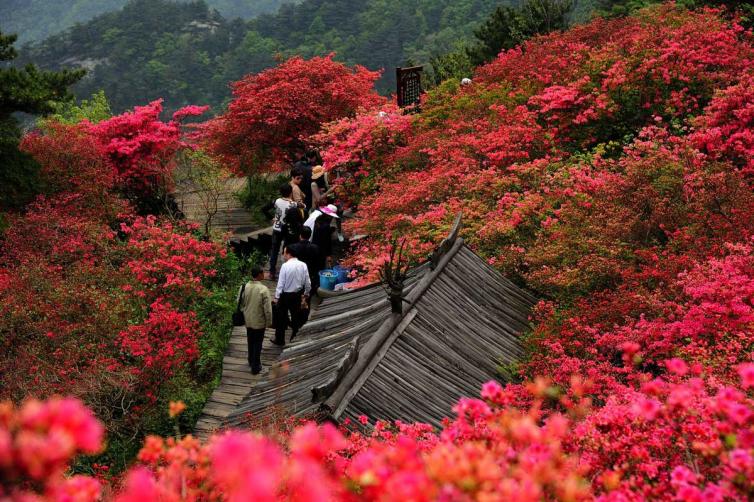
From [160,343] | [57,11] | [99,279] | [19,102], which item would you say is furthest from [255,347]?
[57,11]

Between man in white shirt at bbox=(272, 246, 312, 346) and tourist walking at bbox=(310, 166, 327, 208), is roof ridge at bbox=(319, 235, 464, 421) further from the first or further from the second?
tourist walking at bbox=(310, 166, 327, 208)

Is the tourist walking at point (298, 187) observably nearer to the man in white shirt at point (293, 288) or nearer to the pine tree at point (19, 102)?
the man in white shirt at point (293, 288)

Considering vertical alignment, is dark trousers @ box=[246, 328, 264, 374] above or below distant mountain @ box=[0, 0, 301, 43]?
above

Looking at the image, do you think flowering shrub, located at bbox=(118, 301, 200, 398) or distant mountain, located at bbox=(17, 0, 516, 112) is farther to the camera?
distant mountain, located at bbox=(17, 0, 516, 112)

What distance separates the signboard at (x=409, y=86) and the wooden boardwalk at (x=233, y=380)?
1182 cm

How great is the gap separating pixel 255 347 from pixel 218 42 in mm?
49964

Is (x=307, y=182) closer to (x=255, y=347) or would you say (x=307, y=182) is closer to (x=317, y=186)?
(x=317, y=186)

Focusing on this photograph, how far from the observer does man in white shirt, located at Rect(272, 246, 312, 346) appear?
970 cm

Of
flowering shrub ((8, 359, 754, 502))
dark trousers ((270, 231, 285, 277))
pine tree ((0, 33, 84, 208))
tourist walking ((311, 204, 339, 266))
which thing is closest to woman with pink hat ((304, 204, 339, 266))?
tourist walking ((311, 204, 339, 266))

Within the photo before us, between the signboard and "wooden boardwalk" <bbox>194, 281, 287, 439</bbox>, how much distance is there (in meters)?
11.8

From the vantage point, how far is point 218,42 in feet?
182

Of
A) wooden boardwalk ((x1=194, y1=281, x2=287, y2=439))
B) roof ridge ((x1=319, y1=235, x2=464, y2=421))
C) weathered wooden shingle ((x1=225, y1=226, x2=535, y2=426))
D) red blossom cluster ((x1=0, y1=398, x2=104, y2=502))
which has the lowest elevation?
wooden boardwalk ((x1=194, y1=281, x2=287, y2=439))

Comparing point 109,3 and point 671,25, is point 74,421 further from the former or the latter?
point 109,3

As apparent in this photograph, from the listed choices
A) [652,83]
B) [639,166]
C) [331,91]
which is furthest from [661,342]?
[331,91]
